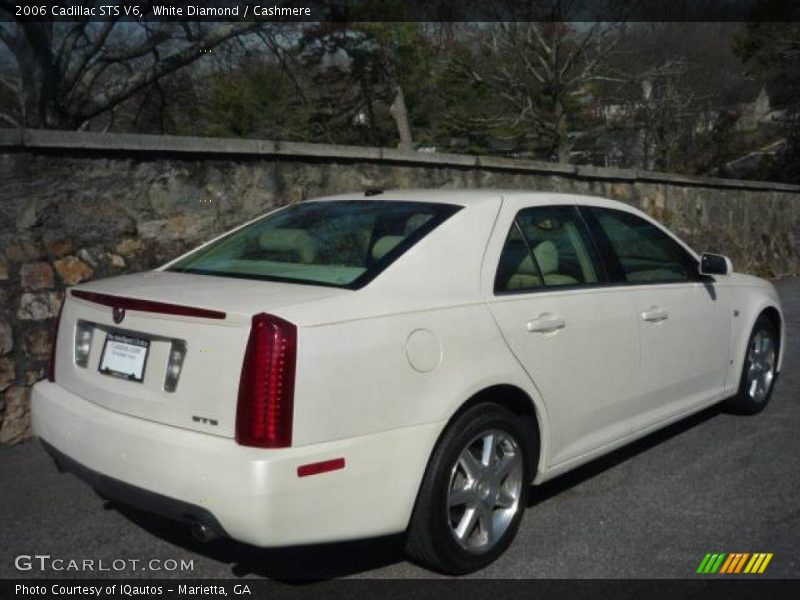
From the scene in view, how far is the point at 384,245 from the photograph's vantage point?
3.60 meters

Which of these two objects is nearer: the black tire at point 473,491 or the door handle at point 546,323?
the black tire at point 473,491

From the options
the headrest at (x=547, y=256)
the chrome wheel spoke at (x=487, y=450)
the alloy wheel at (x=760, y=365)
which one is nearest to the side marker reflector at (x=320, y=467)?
the chrome wheel spoke at (x=487, y=450)

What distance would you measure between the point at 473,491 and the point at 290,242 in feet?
4.62

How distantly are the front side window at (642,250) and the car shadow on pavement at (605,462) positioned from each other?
95cm

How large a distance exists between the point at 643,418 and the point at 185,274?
2.37 metres

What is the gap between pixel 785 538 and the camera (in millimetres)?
3746

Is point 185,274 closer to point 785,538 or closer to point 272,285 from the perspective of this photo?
point 272,285

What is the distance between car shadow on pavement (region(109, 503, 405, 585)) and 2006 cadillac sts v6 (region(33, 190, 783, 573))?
0.33 meters

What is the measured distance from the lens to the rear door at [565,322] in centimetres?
365

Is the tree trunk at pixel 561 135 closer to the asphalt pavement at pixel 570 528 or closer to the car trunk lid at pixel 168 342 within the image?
the asphalt pavement at pixel 570 528

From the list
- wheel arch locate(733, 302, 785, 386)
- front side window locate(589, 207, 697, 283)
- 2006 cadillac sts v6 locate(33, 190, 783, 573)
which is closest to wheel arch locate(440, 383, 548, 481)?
2006 cadillac sts v6 locate(33, 190, 783, 573)

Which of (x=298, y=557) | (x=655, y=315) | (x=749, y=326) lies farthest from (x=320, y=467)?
(x=749, y=326)

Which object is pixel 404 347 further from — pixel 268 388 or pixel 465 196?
pixel 465 196

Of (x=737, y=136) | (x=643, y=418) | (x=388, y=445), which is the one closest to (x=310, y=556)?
(x=388, y=445)
